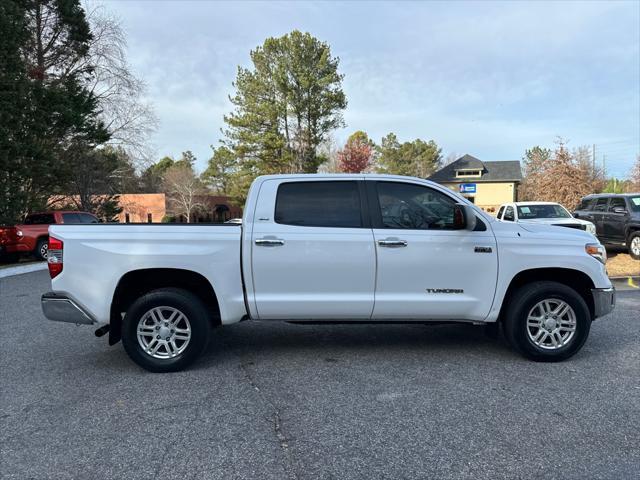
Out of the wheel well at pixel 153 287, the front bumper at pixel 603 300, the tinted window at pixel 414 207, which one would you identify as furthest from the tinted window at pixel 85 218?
the front bumper at pixel 603 300

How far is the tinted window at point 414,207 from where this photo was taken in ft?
15.5

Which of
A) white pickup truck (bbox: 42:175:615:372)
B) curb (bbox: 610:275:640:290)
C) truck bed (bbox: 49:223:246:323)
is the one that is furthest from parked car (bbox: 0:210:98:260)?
curb (bbox: 610:275:640:290)

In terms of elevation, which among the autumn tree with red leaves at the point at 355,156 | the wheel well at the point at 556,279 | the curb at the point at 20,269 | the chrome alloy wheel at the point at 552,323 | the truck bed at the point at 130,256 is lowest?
the curb at the point at 20,269

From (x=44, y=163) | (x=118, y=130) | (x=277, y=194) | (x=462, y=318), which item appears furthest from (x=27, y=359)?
(x=118, y=130)

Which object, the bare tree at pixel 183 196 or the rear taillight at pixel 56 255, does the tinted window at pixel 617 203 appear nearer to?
the rear taillight at pixel 56 255

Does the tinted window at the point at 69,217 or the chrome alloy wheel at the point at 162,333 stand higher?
the tinted window at the point at 69,217

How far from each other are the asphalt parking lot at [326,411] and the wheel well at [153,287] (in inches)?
20.7

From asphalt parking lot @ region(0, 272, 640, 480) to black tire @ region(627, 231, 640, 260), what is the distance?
8200 millimetres

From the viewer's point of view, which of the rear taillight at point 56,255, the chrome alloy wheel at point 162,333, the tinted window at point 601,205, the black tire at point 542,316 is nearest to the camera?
the rear taillight at point 56,255

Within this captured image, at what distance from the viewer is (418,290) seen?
4.66 meters

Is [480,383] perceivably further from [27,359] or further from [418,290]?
[27,359]

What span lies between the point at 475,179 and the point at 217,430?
48617 mm

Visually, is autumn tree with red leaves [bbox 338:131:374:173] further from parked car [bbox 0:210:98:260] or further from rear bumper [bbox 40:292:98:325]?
rear bumper [bbox 40:292:98:325]

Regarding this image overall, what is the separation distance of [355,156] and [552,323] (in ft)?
180
